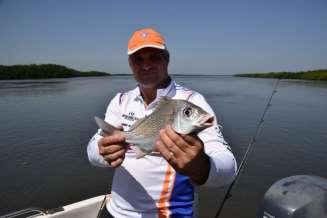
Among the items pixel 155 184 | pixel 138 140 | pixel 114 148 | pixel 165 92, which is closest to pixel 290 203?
pixel 155 184

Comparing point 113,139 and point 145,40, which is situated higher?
point 145,40

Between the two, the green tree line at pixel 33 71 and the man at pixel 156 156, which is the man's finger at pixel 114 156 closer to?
the man at pixel 156 156

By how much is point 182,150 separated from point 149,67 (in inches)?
52.1

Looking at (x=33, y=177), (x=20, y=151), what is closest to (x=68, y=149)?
(x=20, y=151)

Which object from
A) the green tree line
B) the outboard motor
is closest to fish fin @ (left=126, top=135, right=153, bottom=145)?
the outboard motor

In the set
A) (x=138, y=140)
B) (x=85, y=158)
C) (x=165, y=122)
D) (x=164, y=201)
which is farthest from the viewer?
(x=85, y=158)

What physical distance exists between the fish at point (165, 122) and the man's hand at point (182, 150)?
0.06 metres

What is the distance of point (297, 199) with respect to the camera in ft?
13.0

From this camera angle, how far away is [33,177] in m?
10.6

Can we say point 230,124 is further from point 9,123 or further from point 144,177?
point 144,177

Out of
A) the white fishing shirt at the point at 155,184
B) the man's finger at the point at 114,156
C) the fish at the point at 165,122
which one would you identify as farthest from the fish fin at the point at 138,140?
the white fishing shirt at the point at 155,184

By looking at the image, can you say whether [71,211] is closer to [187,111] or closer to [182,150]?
[182,150]

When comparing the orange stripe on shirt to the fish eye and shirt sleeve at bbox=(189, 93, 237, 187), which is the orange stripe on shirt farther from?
the fish eye

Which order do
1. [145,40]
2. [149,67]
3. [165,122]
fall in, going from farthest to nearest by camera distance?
[149,67] → [145,40] → [165,122]
